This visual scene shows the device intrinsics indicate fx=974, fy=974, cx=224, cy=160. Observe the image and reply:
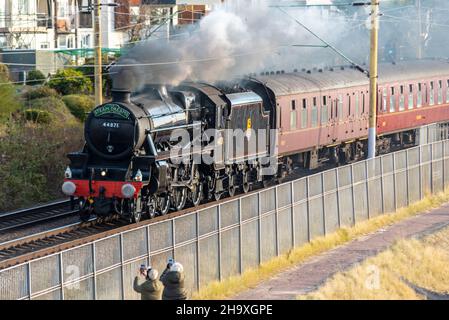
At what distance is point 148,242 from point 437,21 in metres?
92.7

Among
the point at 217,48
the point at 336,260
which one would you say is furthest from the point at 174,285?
the point at 217,48

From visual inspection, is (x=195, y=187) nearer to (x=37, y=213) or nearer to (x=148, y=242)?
(x=37, y=213)

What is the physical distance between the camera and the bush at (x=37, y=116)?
34.9 m

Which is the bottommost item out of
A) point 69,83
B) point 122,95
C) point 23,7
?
point 69,83

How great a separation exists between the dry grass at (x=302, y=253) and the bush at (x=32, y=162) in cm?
958

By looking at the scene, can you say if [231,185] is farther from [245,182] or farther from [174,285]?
[174,285]

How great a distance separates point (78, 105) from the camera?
3909 cm

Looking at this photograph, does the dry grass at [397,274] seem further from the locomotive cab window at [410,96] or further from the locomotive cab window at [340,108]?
the locomotive cab window at [410,96]

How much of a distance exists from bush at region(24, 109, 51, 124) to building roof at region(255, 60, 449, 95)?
28.6 ft

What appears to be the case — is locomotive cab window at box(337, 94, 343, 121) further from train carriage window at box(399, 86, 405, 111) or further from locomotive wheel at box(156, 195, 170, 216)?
locomotive wheel at box(156, 195, 170, 216)

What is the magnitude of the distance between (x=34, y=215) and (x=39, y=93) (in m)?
15.2

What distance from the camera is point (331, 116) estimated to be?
33375 mm

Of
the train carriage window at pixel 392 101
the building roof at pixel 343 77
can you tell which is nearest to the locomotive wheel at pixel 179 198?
the building roof at pixel 343 77

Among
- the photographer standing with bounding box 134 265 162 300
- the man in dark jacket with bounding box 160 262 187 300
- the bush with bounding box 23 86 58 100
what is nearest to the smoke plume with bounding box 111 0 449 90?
the bush with bounding box 23 86 58 100
